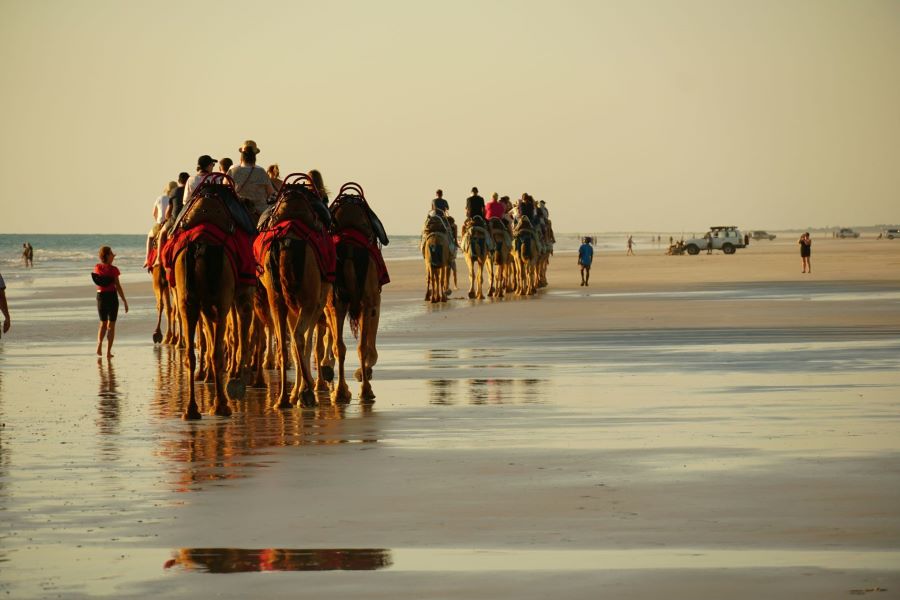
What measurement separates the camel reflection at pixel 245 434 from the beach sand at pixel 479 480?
0.18 feet

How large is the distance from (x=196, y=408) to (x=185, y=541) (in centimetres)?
661

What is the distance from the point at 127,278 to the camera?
7175cm

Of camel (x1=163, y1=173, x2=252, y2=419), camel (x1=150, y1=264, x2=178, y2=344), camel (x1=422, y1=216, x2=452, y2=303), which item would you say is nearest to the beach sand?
camel (x1=163, y1=173, x2=252, y2=419)

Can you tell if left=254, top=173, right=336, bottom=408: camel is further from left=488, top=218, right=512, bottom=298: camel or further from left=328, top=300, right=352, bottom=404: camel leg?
left=488, top=218, right=512, bottom=298: camel

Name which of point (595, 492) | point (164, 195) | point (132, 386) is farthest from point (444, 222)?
point (595, 492)

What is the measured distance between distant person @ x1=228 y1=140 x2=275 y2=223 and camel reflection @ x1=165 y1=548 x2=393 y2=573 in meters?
11.0

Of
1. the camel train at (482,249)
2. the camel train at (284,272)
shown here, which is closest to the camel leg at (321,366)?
the camel train at (284,272)

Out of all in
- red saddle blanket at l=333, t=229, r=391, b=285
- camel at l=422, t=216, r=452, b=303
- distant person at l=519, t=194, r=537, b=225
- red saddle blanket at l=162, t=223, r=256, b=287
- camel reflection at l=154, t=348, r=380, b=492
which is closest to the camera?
camel reflection at l=154, t=348, r=380, b=492

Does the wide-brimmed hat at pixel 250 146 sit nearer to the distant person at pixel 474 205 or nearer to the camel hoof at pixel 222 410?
the camel hoof at pixel 222 410

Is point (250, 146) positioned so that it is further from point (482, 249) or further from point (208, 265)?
point (482, 249)

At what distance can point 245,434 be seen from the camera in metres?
14.8

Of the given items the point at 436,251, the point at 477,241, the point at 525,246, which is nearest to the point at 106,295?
the point at 436,251

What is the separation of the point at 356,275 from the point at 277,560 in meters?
9.11

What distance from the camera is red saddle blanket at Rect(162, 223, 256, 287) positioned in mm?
16578
